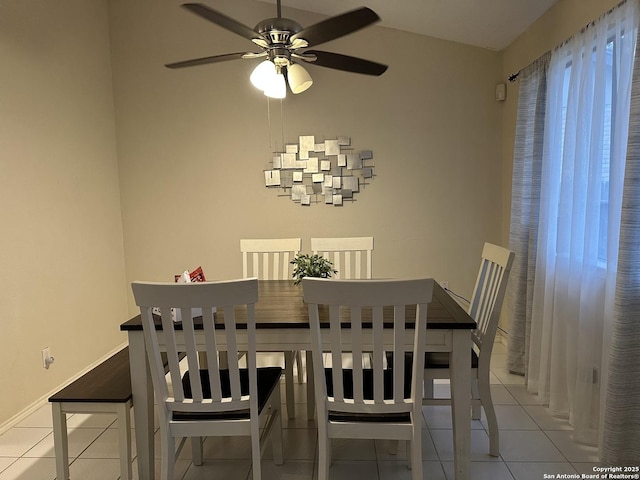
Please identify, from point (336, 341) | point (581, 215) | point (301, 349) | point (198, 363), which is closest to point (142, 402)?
point (198, 363)

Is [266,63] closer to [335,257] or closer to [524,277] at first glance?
[335,257]

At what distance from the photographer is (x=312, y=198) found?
13.1 feet

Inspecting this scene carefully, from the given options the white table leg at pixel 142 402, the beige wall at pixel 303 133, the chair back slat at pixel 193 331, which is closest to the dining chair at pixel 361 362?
the chair back slat at pixel 193 331

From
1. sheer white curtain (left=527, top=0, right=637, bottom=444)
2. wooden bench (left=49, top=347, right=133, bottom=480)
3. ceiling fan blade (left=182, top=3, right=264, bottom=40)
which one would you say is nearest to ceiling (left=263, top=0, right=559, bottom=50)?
sheer white curtain (left=527, top=0, right=637, bottom=444)

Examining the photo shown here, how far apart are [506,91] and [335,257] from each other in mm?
1914

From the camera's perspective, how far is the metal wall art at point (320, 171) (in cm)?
393

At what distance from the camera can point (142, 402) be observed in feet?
6.63

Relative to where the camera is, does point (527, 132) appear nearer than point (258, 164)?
Yes

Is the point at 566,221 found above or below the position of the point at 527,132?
below

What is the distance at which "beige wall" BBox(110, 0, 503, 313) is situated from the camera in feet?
12.7

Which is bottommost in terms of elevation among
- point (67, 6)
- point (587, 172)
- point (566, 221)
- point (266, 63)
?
point (566, 221)

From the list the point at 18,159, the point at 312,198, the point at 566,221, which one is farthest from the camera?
the point at 312,198

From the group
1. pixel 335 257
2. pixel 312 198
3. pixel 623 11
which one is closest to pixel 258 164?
pixel 312 198

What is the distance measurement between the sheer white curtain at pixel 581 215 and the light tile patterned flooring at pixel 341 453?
8.2 inches
